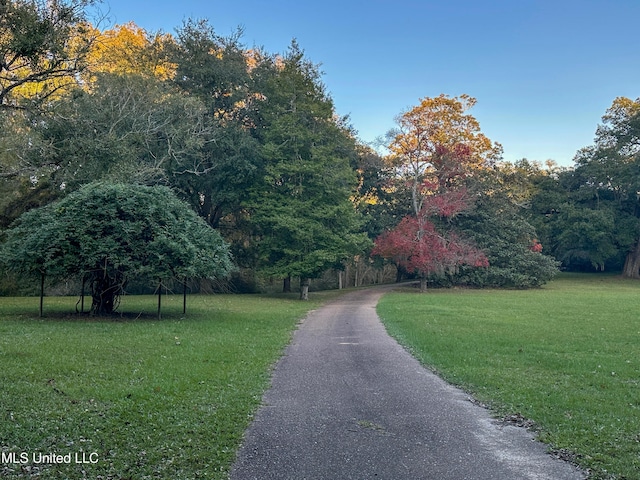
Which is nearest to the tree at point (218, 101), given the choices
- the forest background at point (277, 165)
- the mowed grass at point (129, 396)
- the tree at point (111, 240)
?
the forest background at point (277, 165)

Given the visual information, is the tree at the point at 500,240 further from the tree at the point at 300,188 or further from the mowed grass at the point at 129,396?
the mowed grass at the point at 129,396

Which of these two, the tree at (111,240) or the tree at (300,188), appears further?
the tree at (300,188)

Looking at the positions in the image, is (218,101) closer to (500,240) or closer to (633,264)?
(500,240)

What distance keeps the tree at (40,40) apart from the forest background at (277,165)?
0.04 meters

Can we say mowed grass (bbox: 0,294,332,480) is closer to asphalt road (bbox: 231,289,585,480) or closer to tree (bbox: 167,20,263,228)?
asphalt road (bbox: 231,289,585,480)

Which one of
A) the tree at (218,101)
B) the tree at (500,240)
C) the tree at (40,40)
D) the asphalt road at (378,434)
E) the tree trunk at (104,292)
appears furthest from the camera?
the tree at (500,240)

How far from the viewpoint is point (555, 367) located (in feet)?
31.9

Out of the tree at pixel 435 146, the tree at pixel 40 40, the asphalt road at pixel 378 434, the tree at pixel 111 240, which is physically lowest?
the asphalt road at pixel 378 434

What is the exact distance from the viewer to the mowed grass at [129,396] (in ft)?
15.6

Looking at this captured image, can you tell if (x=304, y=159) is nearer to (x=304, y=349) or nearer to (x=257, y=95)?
(x=257, y=95)

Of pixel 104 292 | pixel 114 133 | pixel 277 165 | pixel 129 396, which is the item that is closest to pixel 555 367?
pixel 129 396

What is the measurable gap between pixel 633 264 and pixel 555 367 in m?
45.7

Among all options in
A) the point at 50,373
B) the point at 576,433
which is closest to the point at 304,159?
the point at 50,373

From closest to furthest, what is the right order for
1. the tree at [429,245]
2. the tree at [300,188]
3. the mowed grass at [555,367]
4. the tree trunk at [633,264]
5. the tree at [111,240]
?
the mowed grass at [555,367], the tree at [111,240], the tree at [300,188], the tree at [429,245], the tree trunk at [633,264]
